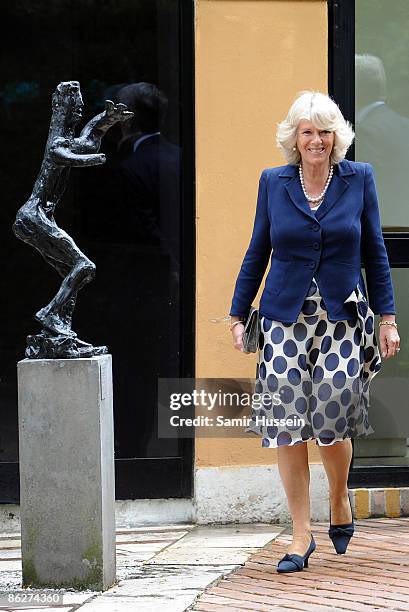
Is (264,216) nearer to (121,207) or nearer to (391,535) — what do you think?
(121,207)

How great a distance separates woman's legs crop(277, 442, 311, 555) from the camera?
5211mm

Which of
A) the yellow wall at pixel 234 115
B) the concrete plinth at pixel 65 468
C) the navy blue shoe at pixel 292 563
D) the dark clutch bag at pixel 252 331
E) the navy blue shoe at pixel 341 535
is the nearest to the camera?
the concrete plinth at pixel 65 468

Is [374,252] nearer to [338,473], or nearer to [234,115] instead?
[338,473]

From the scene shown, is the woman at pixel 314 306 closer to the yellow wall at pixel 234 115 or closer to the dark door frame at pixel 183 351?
the yellow wall at pixel 234 115

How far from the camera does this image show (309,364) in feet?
17.1

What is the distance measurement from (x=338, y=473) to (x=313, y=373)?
1.50ft

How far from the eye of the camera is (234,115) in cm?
629

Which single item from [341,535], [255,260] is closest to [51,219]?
[255,260]

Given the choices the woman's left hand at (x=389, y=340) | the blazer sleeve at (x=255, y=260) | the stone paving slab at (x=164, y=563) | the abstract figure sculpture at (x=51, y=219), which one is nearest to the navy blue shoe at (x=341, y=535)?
the stone paving slab at (x=164, y=563)

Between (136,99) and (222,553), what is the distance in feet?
7.36

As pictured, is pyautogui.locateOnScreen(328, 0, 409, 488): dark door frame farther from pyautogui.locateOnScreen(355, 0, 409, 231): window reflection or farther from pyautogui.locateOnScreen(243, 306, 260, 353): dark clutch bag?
pyautogui.locateOnScreen(243, 306, 260, 353): dark clutch bag

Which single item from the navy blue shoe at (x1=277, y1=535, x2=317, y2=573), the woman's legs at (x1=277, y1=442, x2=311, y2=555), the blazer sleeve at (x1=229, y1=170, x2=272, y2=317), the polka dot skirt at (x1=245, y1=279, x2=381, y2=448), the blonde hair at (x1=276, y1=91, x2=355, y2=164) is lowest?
the navy blue shoe at (x1=277, y1=535, x2=317, y2=573)

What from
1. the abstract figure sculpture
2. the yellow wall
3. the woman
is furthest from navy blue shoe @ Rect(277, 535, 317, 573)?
the yellow wall

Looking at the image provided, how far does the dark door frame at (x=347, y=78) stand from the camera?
6.41m
